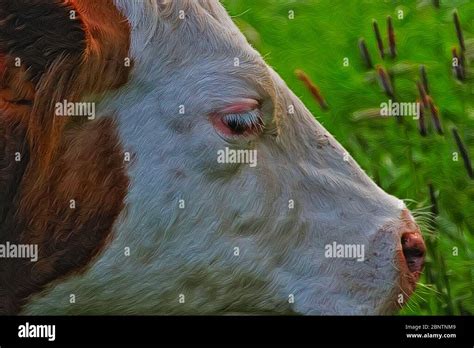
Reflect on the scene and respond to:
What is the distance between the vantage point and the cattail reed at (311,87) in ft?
12.5

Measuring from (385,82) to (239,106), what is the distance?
0.94m

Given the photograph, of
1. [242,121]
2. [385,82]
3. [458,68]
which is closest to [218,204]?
[242,121]

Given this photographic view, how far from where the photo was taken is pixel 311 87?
3.82 meters

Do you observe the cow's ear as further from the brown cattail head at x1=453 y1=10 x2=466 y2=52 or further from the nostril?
the brown cattail head at x1=453 y1=10 x2=466 y2=52

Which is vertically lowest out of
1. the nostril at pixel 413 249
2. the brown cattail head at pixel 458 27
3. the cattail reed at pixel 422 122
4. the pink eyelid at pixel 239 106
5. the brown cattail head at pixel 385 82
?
the nostril at pixel 413 249

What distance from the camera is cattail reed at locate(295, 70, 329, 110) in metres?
3.81

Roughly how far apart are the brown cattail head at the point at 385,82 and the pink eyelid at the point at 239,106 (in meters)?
0.90

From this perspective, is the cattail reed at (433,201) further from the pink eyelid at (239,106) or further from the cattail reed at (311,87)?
the pink eyelid at (239,106)

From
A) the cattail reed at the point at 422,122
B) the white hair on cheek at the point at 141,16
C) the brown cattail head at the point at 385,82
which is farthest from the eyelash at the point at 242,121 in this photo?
the cattail reed at the point at 422,122

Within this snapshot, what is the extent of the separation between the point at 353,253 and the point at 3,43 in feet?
4.34

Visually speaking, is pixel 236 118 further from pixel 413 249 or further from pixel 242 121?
pixel 413 249
